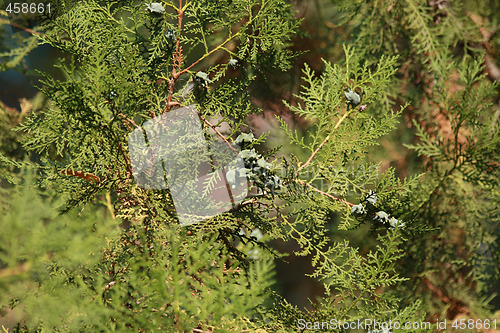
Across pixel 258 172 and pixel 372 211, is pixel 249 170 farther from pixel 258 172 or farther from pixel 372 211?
pixel 372 211

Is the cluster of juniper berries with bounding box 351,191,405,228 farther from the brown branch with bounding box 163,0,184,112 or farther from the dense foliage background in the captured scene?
the brown branch with bounding box 163,0,184,112

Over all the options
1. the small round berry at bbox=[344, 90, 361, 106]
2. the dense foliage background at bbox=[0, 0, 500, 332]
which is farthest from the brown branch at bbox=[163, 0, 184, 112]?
the small round berry at bbox=[344, 90, 361, 106]

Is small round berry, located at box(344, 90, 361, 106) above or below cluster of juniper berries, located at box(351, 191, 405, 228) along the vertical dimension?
above

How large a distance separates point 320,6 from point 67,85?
0.46m

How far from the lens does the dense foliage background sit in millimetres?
260

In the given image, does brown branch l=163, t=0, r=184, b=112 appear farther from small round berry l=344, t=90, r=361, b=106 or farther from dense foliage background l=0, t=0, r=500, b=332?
small round berry l=344, t=90, r=361, b=106

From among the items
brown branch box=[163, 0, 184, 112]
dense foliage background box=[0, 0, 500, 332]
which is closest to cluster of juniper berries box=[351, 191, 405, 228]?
dense foliage background box=[0, 0, 500, 332]

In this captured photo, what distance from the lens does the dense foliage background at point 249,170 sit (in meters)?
0.26

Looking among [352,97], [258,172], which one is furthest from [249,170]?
[352,97]

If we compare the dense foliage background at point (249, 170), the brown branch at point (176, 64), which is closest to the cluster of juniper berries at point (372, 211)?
the dense foliage background at point (249, 170)

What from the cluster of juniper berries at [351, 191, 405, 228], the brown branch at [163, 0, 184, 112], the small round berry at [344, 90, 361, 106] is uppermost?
the brown branch at [163, 0, 184, 112]

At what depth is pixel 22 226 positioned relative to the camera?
0.21m

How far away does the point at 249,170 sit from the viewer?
0.30m

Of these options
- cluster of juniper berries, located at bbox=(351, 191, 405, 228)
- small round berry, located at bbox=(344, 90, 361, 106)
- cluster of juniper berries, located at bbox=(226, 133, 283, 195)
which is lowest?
cluster of juniper berries, located at bbox=(351, 191, 405, 228)
